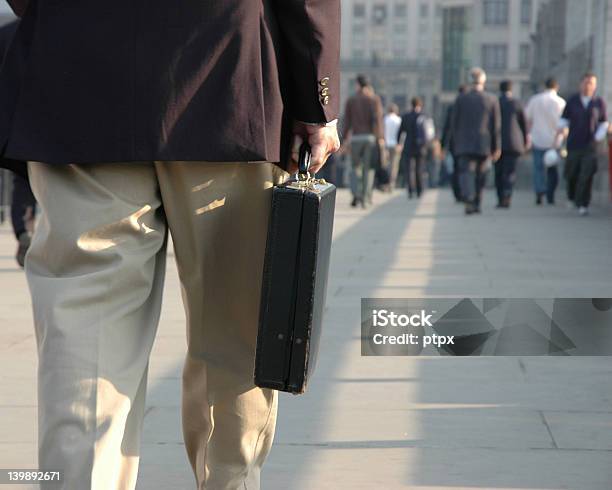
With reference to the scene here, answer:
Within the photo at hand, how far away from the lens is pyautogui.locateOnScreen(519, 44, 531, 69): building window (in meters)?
110

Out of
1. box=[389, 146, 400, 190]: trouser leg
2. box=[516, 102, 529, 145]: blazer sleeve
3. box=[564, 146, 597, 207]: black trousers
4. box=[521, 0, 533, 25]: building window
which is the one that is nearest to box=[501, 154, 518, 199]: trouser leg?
box=[516, 102, 529, 145]: blazer sleeve

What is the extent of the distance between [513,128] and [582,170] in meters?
2.24

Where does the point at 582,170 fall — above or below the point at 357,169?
above

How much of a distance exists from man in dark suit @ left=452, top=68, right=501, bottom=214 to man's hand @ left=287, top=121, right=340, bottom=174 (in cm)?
1507

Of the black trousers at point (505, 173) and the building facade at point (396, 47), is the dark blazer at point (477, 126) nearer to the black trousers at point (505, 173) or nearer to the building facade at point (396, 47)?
the black trousers at point (505, 173)

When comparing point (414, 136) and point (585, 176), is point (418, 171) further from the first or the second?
point (585, 176)

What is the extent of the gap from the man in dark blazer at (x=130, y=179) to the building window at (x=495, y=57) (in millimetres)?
108740

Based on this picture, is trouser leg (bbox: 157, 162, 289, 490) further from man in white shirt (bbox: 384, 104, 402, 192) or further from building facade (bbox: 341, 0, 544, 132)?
building facade (bbox: 341, 0, 544, 132)

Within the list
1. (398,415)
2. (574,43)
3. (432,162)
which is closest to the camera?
(398,415)

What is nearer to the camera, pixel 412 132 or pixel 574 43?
pixel 412 132

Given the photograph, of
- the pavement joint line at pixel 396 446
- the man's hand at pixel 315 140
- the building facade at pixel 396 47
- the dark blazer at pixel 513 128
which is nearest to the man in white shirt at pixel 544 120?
the dark blazer at pixel 513 128

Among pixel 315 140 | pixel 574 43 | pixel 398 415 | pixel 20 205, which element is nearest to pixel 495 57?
pixel 574 43

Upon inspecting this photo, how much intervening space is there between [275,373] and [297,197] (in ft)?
1.15

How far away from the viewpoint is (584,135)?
1794cm
